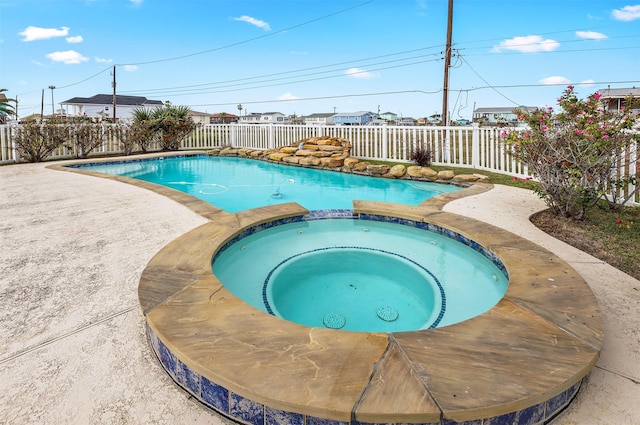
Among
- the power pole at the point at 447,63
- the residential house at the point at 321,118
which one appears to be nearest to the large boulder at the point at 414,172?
the power pole at the point at 447,63

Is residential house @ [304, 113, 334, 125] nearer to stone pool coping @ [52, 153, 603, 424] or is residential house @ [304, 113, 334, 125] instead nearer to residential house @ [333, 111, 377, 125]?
residential house @ [333, 111, 377, 125]

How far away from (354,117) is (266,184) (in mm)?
58170

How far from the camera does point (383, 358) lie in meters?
1.42

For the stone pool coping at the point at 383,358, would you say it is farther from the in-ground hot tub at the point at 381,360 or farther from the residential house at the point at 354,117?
the residential house at the point at 354,117

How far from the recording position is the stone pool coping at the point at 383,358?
3.91ft

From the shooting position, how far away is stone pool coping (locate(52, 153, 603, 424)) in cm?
119

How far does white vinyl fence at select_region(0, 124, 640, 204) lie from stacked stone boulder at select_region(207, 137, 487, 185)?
651 mm

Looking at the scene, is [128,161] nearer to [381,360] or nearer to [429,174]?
[429,174]

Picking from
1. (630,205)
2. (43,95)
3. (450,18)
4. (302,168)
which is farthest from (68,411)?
(43,95)

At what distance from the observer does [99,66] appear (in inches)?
1565

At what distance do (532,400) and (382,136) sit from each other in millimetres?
8821

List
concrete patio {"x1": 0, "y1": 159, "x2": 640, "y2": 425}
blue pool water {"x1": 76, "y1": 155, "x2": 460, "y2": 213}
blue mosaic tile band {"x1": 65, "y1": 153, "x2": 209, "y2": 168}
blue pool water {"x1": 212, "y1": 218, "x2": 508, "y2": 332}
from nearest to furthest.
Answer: concrete patio {"x1": 0, "y1": 159, "x2": 640, "y2": 425}
blue pool water {"x1": 212, "y1": 218, "x2": 508, "y2": 332}
blue pool water {"x1": 76, "y1": 155, "x2": 460, "y2": 213}
blue mosaic tile band {"x1": 65, "y1": 153, "x2": 209, "y2": 168}

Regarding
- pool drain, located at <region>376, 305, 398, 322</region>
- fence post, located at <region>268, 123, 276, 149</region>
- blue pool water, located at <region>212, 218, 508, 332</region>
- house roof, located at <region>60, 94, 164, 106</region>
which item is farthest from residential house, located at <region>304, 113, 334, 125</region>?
pool drain, located at <region>376, 305, 398, 322</region>

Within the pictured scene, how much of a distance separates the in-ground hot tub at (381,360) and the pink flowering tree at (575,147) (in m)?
2.17
